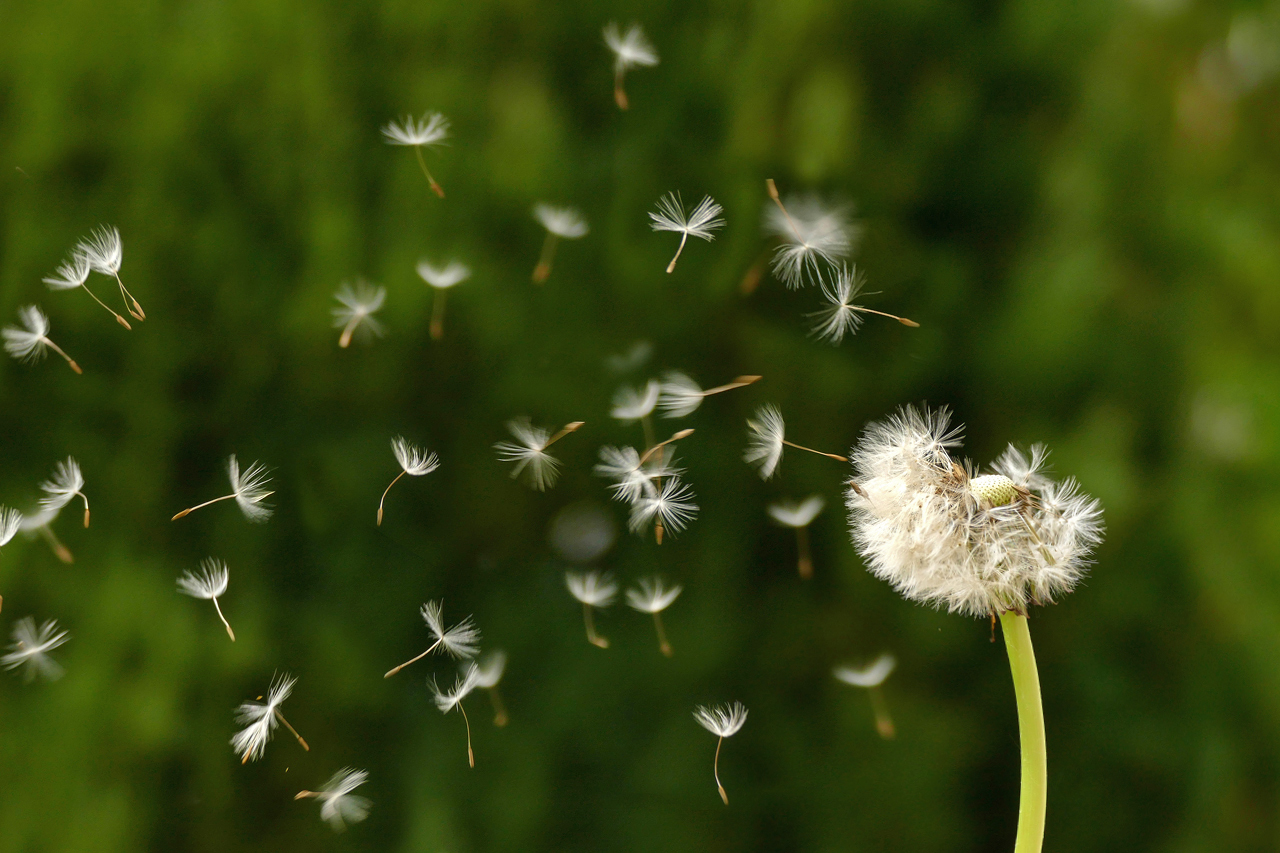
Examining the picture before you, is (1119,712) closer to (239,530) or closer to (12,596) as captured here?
(239,530)

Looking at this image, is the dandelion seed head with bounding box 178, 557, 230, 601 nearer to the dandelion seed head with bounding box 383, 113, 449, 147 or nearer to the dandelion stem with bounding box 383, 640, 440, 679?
the dandelion stem with bounding box 383, 640, 440, 679

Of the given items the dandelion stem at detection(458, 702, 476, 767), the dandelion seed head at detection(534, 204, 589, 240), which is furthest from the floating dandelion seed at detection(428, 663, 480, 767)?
the dandelion seed head at detection(534, 204, 589, 240)

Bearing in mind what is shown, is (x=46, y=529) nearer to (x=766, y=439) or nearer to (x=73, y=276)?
(x=73, y=276)

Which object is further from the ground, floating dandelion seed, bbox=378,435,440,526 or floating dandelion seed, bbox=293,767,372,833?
floating dandelion seed, bbox=378,435,440,526

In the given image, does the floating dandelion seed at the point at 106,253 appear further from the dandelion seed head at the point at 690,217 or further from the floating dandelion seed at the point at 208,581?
the dandelion seed head at the point at 690,217

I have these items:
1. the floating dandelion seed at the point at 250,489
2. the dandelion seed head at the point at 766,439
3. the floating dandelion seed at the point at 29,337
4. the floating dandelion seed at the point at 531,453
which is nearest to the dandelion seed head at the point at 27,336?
the floating dandelion seed at the point at 29,337

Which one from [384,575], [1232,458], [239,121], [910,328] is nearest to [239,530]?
[384,575]
